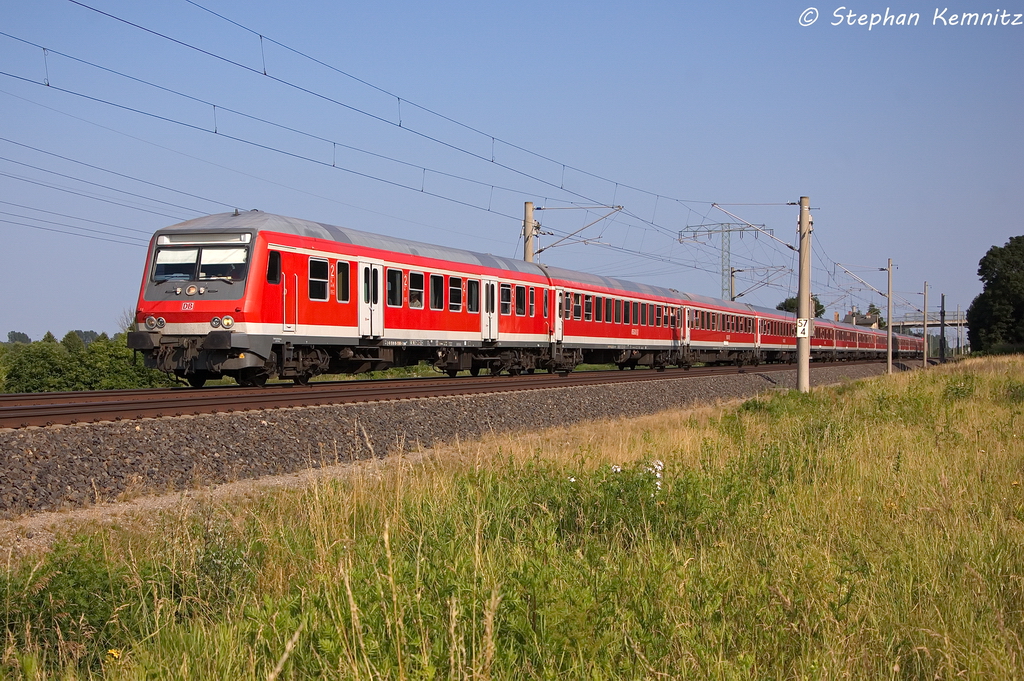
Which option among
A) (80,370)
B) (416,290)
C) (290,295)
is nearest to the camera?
(290,295)

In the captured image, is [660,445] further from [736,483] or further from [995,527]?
[995,527]

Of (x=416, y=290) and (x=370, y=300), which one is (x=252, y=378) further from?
(x=416, y=290)

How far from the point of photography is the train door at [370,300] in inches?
754

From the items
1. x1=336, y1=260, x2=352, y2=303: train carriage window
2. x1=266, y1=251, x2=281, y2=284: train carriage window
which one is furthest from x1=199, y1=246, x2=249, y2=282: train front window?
x1=336, y1=260, x2=352, y2=303: train carriage window

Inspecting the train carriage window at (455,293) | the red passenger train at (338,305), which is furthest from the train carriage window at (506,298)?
the train carriage window at (455,293)

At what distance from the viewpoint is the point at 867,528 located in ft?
21.7

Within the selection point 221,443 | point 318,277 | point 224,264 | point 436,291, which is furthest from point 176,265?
point 221,443

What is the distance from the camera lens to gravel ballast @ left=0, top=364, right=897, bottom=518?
28.5 feet

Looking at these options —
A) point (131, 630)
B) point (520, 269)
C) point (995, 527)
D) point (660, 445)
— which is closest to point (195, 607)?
point (131, 630)

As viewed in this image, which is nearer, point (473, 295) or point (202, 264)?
point (202, 264)

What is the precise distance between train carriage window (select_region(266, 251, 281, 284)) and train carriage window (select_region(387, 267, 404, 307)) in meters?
3.50

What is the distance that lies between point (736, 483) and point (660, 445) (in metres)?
4.07

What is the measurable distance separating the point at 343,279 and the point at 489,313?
6435 mm

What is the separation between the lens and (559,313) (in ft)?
93.4
